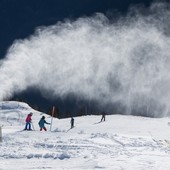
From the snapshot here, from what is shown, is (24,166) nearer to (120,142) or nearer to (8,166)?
(8,166)

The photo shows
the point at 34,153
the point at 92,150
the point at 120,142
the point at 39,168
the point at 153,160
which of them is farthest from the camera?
the point at 120,142

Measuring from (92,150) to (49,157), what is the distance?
295 centimetres

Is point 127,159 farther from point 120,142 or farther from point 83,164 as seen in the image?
point 120,142

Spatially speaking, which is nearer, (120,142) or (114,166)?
(114,166)

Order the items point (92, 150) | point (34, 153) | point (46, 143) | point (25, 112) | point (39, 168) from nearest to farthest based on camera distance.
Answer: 1. point (39, 168)
2. point (34, 153)
3. point (92, 150)
4. point (46, 143)
5. point (25, 112)

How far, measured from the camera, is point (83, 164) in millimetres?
14641

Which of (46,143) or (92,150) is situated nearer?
(92,150)

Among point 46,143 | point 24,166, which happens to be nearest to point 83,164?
point 24,166

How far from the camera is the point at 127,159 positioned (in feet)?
52.6

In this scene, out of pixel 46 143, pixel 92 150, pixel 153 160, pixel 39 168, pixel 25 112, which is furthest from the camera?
pixel 25 112

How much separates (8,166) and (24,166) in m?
0.56

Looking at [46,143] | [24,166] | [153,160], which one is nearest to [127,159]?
[153,160]

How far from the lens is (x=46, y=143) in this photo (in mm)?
20906

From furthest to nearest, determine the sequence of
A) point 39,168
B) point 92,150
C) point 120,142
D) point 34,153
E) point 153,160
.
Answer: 1. point 120,142
2. point 92,150
3. point 34,153
4. point 153,160
5. point 39,168
